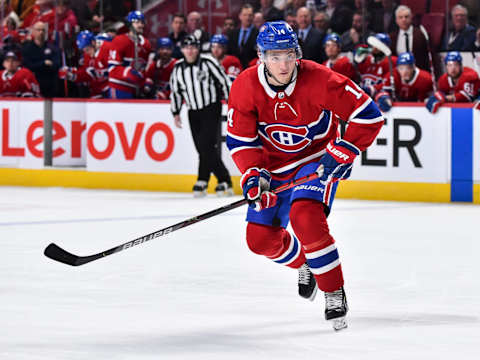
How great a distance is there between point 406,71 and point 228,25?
2020 mm

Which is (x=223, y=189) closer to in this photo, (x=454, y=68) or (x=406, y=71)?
(x=406, y=71)

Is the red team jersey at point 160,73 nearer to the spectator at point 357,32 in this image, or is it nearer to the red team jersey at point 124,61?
the red team jersey at point 124,61

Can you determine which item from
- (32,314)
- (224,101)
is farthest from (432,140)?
(32,314)

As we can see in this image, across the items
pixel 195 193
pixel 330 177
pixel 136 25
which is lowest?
pixel 195 193

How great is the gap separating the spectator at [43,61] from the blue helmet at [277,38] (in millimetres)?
7606

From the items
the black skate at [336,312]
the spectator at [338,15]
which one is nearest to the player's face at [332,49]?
the spectator at [338,15]

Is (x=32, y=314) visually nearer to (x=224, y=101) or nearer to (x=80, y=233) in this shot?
(x=80, y=233)

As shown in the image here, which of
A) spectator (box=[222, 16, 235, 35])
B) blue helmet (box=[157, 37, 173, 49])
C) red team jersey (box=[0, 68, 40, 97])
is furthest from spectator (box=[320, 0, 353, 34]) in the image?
red team jersey (box=[0, 68, 40, 97])

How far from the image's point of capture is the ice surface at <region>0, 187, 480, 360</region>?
12.4 ft

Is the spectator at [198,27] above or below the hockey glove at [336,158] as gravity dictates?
above

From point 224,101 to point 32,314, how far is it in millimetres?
5668

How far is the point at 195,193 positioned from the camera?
9523 millimetres

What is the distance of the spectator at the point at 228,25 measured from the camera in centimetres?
1067

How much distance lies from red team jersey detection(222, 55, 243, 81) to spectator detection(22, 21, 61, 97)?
207cm
